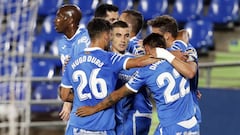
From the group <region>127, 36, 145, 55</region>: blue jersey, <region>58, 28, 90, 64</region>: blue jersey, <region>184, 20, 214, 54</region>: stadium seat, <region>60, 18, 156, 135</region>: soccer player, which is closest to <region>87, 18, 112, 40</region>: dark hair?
<region>60, 18, 156, 135</region>: soccer player

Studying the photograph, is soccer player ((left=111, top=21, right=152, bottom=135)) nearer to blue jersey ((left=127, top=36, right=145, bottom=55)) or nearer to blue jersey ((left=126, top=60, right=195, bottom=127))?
blue jersey ((left=127, top=36, right=145, bottom=55))

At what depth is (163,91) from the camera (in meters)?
5.36

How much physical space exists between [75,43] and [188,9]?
800 centimetres

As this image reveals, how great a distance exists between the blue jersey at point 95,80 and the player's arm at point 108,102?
3 cm

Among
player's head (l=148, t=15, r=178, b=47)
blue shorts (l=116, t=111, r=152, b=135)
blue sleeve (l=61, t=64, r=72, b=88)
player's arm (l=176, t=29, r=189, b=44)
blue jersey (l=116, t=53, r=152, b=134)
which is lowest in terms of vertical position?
blue shorts (l=116, t=111, r=152, b=135)

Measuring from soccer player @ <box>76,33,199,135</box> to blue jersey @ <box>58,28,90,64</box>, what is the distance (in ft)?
1.91

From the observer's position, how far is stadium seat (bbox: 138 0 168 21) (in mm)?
13480

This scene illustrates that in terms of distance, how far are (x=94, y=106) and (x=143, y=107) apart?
746 millimetres

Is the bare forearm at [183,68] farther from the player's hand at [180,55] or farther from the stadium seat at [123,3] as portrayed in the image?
the stadium seat at [123,3]

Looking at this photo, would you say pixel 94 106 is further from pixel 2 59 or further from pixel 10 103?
pixel 2 59

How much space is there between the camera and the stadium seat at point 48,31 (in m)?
12.9

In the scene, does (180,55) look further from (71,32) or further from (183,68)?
(71,32)

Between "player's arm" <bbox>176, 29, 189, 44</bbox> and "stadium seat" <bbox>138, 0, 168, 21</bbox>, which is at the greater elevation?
"stadium seat" <bbox>138, 0, 168, 21</bbox>

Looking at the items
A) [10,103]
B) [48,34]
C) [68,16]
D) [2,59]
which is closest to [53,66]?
[48,34]
